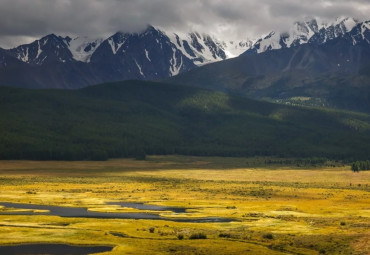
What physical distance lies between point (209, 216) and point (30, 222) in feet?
147

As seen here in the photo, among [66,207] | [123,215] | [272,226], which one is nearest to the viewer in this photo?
[272,226]

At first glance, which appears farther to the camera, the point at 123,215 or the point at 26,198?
the point at 26,198

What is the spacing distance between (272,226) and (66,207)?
63.2 metres

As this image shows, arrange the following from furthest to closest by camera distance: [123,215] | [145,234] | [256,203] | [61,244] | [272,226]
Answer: [256,203]
[123,215]
[272,226]
[145,234]
[61,244]

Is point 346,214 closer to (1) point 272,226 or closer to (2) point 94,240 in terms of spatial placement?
(1) point 272,226

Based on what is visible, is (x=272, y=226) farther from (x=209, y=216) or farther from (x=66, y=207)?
(x=66, y=207)

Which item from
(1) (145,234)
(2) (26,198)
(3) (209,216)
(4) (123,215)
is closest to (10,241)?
(1) (145,234)

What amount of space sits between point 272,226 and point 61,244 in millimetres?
47251

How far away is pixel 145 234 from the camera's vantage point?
12038cm

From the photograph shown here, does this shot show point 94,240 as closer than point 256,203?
Yes

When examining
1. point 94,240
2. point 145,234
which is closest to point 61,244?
point 94,240

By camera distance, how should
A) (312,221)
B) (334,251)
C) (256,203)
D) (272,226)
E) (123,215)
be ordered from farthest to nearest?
(256,203)
(123,215)
(312,221)
(272,226)
(334,251)

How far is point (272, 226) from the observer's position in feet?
439

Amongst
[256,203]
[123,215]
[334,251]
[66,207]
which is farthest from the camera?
[256,203]
